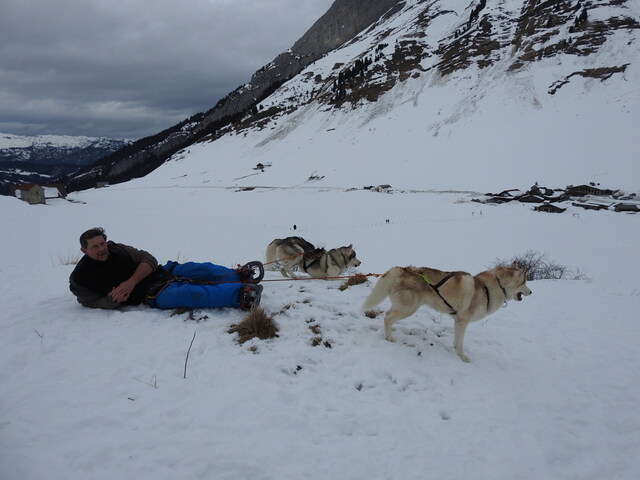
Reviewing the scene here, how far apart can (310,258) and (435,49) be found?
87.5m

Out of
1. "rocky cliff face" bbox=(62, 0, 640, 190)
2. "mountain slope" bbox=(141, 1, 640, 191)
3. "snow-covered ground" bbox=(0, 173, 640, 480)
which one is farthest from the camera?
"rocky cliff face" bbox=(62, 0, 640, 190)

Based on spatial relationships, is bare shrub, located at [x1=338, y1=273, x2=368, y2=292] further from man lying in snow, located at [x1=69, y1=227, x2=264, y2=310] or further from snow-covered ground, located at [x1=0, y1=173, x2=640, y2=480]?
man lying in snow, located at [x1=69, y1=227, x2=264, y2=310]

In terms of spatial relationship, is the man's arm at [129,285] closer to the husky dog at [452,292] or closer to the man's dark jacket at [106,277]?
the man's dark jacket at [106,277]

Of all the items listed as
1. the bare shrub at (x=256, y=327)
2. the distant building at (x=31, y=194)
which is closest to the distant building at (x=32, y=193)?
the distant building at (x=31, y=194)

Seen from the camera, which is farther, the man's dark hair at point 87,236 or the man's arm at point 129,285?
the man's arm at point 129,285

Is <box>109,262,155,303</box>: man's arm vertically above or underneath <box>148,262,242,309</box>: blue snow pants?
above

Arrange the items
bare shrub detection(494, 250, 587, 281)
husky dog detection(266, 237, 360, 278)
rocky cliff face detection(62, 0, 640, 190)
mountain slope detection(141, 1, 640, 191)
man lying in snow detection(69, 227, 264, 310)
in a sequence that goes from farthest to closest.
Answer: rocky cliff face detection(62, 0, 640, 190) → mountain slope detection(141, 1, 640, 191) → bare shrub detection(494, 250, 587, 281) → husky dog detection(266, 237, 360, 278) → man lying in snow detection(69, 227, 264, 310)

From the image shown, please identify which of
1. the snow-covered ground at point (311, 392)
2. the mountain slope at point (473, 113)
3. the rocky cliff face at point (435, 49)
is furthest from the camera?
the rocky cliff face at point (435, 49)

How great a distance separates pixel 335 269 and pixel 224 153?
294 feet

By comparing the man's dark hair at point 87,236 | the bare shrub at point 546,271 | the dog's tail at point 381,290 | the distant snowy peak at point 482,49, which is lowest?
the bare shrub at point 546,271

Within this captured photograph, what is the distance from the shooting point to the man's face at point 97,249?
4855 millimetres

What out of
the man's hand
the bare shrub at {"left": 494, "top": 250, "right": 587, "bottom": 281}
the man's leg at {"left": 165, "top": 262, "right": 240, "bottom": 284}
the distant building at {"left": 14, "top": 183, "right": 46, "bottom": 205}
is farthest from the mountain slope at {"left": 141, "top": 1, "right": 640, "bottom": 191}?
the man's hand

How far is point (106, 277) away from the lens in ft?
17.0

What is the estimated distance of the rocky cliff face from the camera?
171 feet
